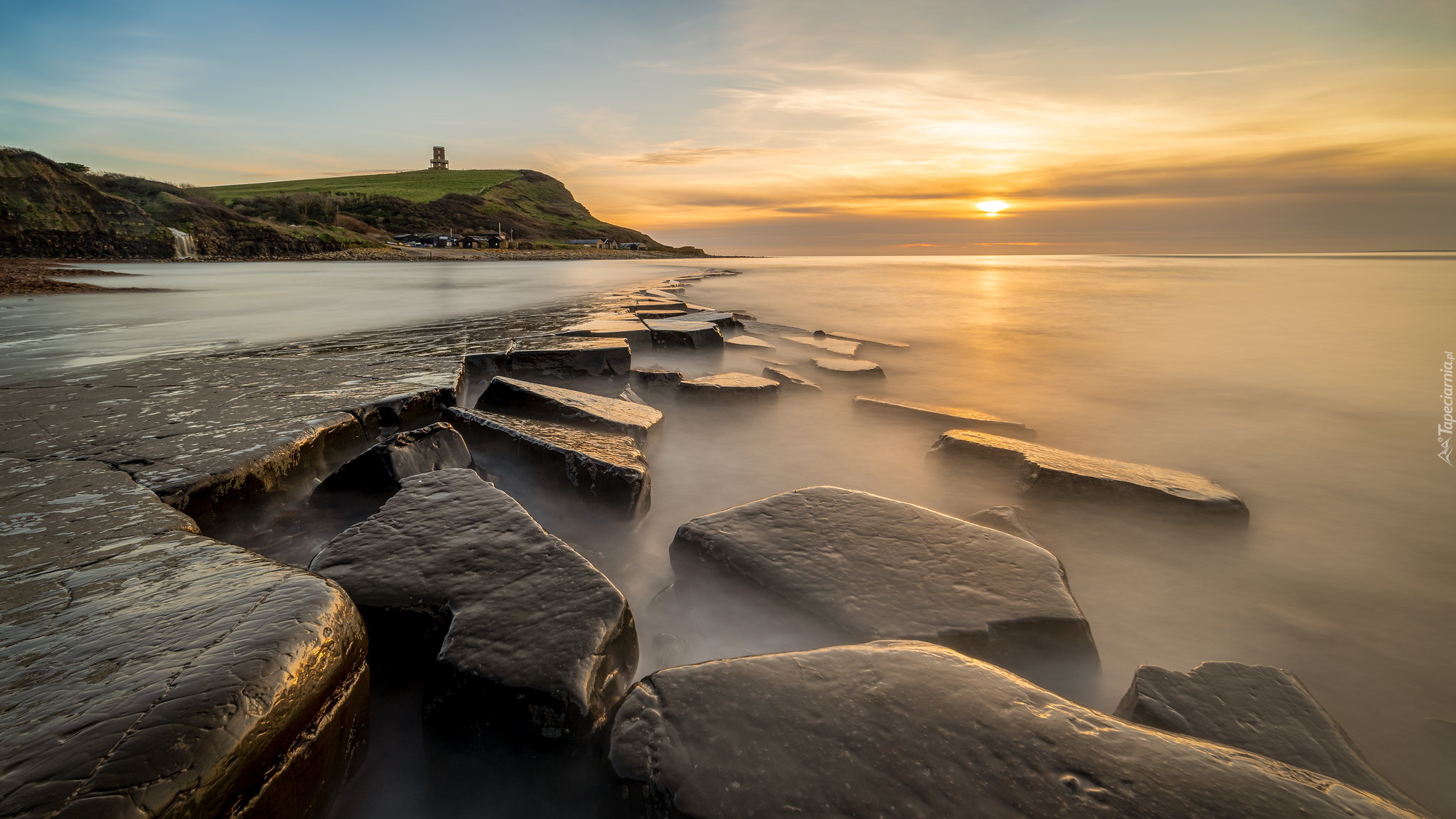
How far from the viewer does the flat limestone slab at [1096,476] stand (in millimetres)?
1985

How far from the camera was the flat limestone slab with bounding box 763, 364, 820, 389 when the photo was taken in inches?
144

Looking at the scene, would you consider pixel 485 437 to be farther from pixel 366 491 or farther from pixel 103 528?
pixel 103 528

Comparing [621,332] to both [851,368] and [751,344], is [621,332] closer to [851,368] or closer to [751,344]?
[751,344]

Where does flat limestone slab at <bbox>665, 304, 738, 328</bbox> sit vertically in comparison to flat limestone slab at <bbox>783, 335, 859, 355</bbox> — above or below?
above

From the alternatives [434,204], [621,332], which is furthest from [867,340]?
[434,204]

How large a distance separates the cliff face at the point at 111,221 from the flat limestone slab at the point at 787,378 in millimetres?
20795

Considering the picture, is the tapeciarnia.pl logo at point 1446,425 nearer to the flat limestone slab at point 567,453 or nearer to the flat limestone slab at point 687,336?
the flat limestone slab at point 567,453

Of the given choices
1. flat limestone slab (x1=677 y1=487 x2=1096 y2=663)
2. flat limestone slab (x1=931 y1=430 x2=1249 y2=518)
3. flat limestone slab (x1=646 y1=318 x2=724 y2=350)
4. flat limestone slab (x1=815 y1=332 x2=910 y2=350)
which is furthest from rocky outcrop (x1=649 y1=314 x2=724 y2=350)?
flat limestone slab (x1=677 y1=487 x2=1096 y2=663)

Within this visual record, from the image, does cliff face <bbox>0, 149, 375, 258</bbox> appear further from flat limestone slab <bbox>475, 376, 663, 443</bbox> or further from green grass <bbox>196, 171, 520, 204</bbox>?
green grass <bbox>196, 171, 520, 204</bbox>

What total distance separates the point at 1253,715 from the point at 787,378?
2.83 m

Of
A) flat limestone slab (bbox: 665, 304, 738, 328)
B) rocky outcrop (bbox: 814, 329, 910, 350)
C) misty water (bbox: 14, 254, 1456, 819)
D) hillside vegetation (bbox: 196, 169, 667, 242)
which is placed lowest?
misty water (bbox: 14, 254, 1456, 819)

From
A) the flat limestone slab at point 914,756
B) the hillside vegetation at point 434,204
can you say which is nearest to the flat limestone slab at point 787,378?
the flat limestone slab at point 914,756

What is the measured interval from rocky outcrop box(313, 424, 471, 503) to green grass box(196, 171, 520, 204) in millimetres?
60583

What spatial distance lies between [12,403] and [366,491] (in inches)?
64.3
